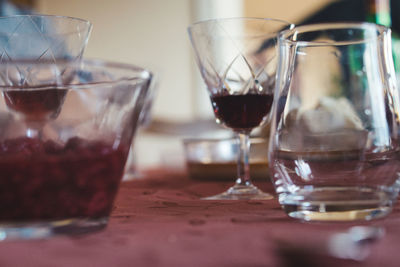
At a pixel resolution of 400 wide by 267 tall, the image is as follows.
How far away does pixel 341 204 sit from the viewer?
340mm

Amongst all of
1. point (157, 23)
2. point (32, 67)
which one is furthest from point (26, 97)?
point (157, 23)

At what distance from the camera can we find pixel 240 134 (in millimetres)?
640

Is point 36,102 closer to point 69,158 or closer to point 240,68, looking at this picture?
point 69,158

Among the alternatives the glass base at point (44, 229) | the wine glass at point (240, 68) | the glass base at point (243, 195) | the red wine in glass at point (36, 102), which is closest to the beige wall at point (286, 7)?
the wine glass at point (240, 68)

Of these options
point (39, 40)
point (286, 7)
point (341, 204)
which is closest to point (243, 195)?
point (341, 204)

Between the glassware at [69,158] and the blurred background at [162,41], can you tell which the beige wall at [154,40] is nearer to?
the blurred background at [162,41]

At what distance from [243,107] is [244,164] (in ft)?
0.24

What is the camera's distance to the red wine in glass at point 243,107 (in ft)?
2.04

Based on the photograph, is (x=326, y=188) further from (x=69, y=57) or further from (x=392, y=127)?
(x=69, y=57)

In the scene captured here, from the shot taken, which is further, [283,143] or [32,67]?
[32,67]

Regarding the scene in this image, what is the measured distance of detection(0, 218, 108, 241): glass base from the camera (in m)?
0.31

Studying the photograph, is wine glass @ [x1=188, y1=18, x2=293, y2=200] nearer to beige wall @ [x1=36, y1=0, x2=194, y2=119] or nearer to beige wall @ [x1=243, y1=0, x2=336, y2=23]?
beige wall @ [x1=36, y1=0, x2=194, y2=119]

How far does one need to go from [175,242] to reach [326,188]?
0.13 m

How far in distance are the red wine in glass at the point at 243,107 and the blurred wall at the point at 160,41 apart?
9.32ft
